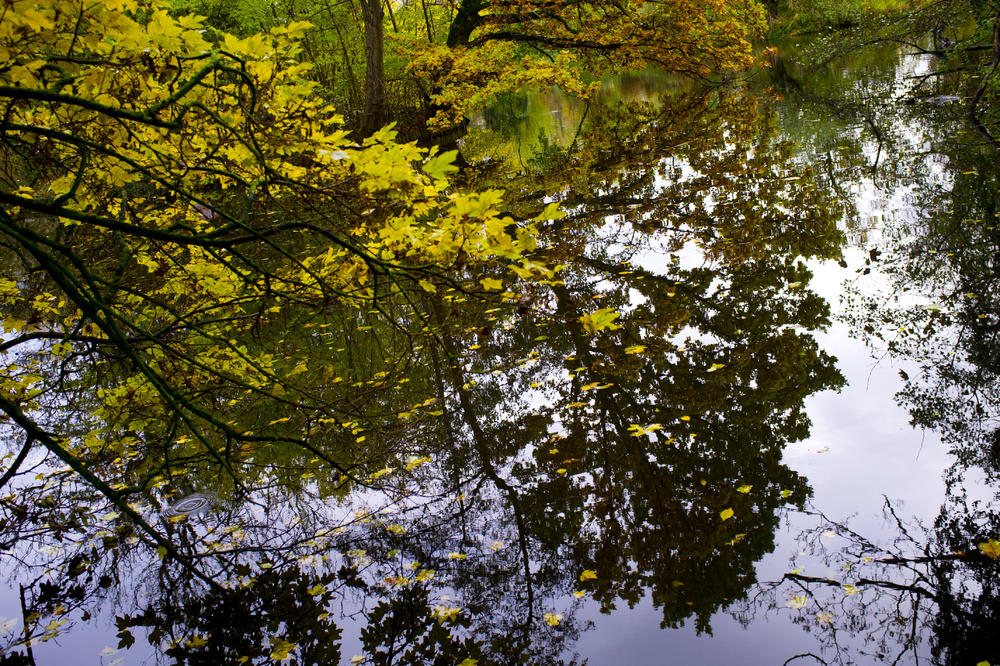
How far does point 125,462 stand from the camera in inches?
185

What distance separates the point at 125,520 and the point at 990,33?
1009 cm

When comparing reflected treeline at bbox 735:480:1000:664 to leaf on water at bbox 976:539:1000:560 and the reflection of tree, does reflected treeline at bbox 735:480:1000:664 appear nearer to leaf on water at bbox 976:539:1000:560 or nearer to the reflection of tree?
leaf on water at bbox 976:539:1000:560

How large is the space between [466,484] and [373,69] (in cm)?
1553

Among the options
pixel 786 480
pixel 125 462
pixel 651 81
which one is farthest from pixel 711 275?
pixel 651 81

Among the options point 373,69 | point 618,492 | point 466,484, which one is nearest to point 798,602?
point 618,492

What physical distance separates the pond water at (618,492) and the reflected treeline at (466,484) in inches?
0.7

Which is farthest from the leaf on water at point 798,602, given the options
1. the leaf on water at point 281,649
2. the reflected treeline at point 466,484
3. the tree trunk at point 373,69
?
the tree trunk at point 373,69

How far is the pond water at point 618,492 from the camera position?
2637 millimetres

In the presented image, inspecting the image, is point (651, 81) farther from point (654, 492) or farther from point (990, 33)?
point (654, 492)

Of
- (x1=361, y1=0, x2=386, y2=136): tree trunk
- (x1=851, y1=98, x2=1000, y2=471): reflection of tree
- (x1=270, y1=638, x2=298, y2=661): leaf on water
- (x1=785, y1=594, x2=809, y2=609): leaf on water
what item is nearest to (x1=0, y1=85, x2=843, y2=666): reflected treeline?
(x1=270, y1=638, x2=298, y2=661): leaf on water

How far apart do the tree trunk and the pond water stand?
38.9ft

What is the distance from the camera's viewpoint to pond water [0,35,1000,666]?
264 cm

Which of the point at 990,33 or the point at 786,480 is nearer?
the point at 786,480

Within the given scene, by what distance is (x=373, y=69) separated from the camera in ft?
56.1
